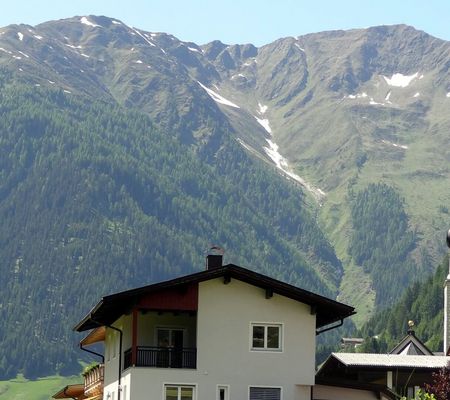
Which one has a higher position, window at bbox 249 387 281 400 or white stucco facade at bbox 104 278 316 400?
white stucco facade at bbox 104 278 316 400

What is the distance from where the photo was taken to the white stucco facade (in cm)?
6225

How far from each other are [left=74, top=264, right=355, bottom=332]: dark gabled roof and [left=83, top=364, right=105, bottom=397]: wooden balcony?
12182 mm

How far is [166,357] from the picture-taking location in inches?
2474

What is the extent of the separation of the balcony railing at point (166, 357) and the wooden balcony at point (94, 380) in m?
13.7

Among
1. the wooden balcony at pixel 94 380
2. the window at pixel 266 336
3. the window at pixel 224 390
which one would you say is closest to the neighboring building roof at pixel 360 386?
the window at pixel 266 336

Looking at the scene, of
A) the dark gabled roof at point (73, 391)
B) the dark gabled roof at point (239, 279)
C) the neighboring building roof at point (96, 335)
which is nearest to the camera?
the dark gabled roof at point (239, 279)

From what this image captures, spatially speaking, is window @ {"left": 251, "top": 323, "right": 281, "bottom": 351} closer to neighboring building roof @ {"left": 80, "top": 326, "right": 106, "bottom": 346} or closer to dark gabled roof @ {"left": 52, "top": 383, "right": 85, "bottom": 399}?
neighboring building roof @ {"left": 80, "top": 326, "right": 106, "bottom": 346}

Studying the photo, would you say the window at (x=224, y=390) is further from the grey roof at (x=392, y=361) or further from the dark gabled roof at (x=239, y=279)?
the grey roof at (x=392, y=361)

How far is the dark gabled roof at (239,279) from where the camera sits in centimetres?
6162

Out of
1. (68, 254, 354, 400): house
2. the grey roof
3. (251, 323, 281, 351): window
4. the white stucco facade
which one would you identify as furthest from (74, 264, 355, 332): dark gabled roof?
the grey roof

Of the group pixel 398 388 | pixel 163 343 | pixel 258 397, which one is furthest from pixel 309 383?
pixel 398 388

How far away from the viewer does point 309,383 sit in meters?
63.2

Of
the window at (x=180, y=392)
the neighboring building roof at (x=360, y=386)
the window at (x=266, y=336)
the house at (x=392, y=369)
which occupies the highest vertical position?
the window at (x=266, y=336)

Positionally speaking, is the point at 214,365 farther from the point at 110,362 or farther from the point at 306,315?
the point at 110,362
